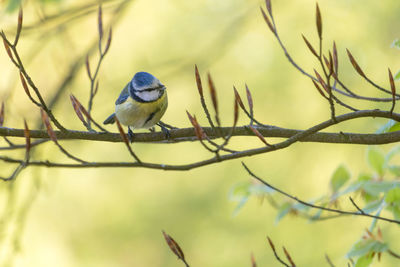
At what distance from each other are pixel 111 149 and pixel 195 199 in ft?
3.93

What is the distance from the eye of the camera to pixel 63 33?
4473 millimetres

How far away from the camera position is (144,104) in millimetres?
2822

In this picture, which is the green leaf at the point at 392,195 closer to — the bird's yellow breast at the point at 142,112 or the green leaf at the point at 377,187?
the green leaf at the point at 377,187

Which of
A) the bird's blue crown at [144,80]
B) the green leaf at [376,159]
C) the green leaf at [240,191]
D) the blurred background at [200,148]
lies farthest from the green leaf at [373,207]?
the blurred background at [200,148]

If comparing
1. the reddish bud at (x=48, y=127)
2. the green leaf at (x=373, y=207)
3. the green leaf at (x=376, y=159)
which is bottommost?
the green leaf at (x=373, y=207)

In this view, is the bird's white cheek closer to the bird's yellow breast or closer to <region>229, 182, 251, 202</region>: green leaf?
the bird's yellow breast

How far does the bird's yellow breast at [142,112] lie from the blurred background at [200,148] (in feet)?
8.08

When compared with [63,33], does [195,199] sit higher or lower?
lower

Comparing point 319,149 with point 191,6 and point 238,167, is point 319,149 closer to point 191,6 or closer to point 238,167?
point 238,167

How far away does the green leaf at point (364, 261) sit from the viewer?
1.91 metres

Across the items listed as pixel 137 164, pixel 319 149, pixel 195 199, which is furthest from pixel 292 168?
pixel 137 164

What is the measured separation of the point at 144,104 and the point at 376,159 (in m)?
1.18

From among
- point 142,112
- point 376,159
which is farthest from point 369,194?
point 142,112

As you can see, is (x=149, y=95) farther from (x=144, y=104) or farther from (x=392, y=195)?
(x=392, y=195)
